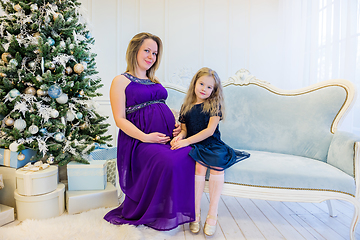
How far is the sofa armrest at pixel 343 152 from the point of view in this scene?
5.09ft

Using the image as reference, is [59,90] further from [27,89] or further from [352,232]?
[352,232]

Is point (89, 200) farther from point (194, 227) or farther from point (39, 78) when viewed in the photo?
point (39, 78)

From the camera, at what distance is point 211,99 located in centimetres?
173

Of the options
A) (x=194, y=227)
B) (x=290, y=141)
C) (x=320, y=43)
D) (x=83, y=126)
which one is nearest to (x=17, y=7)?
(x=83, y=126)

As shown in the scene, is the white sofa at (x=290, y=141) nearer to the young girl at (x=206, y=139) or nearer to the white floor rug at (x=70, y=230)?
the young girl at (x=206, y=139)

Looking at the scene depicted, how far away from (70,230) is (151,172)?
64 cm

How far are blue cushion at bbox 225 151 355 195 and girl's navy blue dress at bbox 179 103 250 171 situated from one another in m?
0.10

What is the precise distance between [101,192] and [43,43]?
1.22 m

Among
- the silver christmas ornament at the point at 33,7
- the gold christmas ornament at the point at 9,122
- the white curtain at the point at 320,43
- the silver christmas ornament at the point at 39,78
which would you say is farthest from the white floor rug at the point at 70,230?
the white curtain at the point at 320,43

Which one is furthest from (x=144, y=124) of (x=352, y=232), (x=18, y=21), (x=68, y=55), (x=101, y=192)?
(x=352, y=232)

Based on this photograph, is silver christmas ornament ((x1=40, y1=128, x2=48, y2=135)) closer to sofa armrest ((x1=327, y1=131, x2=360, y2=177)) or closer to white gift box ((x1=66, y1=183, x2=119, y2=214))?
white gift box ((x1=66, y1=183, x2=119, y2=214))

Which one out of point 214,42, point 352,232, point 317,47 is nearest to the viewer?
point 352,232

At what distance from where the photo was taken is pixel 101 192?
183 centimetres

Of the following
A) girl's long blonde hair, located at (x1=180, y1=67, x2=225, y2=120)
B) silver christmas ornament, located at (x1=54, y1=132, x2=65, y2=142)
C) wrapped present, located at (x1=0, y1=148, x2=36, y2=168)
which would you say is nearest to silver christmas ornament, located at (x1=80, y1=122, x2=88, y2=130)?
silver christmas ornament, located at (x1=54, y1=132, x2=65, y2=142)
